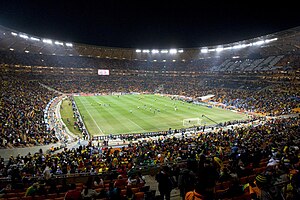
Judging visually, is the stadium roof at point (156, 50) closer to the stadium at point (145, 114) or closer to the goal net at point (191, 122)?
the stadium at point (145, 114)

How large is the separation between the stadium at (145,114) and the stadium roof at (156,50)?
42 centimetres

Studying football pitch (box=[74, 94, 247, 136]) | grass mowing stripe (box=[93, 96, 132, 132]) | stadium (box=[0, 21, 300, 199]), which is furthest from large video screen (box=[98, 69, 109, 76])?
grass mowing stripe (box=[93, 96, 132, 132])

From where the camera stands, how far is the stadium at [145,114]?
29.1 feet

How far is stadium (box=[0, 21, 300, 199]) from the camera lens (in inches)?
349

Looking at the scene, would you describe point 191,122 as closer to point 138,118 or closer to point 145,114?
point 138,118

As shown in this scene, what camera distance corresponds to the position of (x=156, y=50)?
112625 millimetres

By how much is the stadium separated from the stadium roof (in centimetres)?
42

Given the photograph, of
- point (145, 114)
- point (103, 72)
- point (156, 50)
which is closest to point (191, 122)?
point (145, 114)

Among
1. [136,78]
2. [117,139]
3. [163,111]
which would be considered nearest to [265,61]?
[163,111]

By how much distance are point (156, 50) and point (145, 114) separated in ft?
248

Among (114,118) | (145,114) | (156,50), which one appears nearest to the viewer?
(114,118)

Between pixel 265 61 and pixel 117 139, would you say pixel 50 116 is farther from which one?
pixel 265 61

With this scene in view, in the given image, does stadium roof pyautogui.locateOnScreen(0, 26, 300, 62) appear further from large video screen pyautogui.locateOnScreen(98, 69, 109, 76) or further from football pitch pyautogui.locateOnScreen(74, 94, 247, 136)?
football pitch pyautogui.locateOnScreen(74, 94, 247, 136)

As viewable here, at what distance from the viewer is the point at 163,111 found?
4588cm
